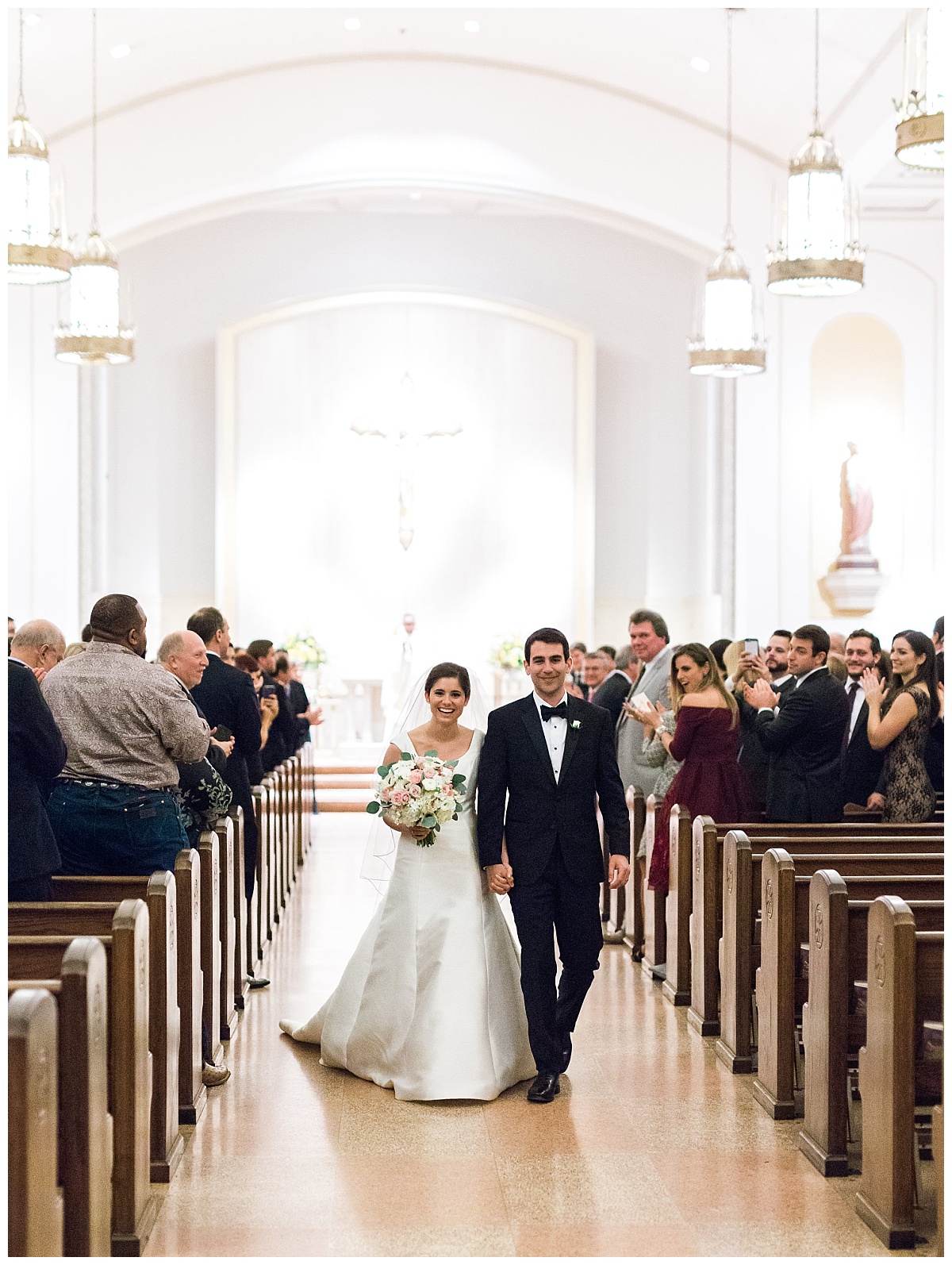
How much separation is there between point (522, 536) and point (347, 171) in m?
5.32

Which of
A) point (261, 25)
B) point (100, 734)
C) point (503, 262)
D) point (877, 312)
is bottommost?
point (100, 734)

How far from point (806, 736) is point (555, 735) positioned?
180 centimetres

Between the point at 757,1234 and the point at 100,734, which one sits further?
the point at 100,734

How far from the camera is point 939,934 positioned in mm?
3982

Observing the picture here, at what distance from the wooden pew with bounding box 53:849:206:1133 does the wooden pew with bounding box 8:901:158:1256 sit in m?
0.41

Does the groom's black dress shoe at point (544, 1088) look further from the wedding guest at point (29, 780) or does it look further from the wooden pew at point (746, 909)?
the wedding guest at point (29, 780)

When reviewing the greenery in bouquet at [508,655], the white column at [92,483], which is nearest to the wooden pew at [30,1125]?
the white column at [92,483]

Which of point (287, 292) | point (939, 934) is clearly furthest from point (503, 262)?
point (939, 934)

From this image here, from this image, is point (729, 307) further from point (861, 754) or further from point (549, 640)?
point (549, 640)

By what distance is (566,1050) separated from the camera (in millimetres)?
5379

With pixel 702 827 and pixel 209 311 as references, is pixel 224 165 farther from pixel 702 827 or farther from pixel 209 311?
pixel 702 827

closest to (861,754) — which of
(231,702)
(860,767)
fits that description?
(860,767)

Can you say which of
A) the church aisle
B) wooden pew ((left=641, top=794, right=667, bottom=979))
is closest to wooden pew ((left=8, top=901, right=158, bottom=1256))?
the church aisle

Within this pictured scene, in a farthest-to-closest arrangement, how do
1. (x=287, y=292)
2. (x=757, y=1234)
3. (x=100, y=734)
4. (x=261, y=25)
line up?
(x=287, y=292) → (x=261, y=25) → (x=100, y=734) → (x=757, y=1234)
